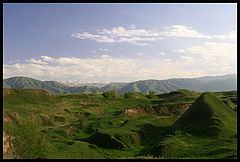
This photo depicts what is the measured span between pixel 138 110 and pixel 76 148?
44.0 metres

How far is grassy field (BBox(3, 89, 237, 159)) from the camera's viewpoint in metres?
31.7

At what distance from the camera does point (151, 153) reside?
114ft

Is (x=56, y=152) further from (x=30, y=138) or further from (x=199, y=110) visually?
(x=199, y=110)

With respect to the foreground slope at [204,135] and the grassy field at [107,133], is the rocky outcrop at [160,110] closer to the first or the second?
the grassy field at [107,133]

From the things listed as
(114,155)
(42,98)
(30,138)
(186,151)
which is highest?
(42,98)

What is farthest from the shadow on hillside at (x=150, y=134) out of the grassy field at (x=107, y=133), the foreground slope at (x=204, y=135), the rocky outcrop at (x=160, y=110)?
the rocky outcrop at (x=160, y=110)

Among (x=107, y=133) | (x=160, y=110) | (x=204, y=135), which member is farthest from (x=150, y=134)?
(x=160, y=110)

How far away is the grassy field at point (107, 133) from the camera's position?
31703 mm

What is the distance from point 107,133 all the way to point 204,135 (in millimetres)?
25467

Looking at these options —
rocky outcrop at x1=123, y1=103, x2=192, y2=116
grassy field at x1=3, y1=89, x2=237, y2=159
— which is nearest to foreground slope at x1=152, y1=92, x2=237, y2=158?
grassy field at x1=3, y1=89, x2=237, y2=159

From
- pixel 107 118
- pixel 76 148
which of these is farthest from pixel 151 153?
pixel 107 118

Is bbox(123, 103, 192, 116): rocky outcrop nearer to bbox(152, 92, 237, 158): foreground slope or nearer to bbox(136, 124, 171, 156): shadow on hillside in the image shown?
bbox(152, 92, 237, 158): foreground slope

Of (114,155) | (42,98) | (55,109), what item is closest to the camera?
(114,155)

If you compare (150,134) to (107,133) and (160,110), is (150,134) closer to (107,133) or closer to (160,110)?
(107,133)
